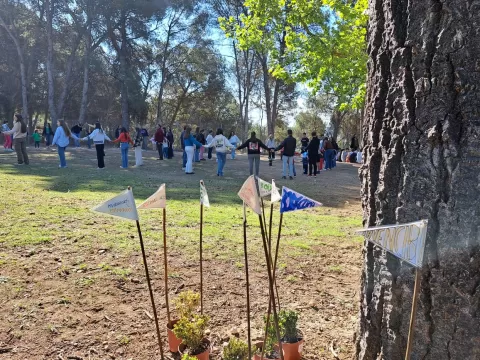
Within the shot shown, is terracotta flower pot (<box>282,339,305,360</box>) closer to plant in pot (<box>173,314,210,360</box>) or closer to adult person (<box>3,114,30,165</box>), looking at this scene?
plant in pot (<box>173,314,210,360</box>)

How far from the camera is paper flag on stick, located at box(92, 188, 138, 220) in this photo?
204 cm

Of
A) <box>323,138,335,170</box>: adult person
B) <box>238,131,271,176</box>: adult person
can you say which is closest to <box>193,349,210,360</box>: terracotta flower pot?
<box>238,131,271,176</box>: adult person

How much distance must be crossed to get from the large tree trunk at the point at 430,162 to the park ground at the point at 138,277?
1146 mm

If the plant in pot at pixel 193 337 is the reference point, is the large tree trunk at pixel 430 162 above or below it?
above

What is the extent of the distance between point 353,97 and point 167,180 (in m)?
6.48

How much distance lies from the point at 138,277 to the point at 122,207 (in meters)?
2.37

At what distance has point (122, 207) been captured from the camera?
2072mm

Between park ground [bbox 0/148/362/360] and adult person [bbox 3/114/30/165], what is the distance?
236 inches

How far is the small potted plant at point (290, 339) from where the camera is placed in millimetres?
2637

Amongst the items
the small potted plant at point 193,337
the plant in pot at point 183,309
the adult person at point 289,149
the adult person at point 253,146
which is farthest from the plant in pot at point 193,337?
the adult person at point 289,149

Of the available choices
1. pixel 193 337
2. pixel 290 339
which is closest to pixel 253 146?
pixel 290 339

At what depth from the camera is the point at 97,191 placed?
32.0 ft

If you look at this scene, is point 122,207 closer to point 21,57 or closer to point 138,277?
point 138,277

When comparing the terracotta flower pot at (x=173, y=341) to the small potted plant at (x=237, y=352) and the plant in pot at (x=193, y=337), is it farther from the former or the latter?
the small potted plant at (x=237, y=352)
